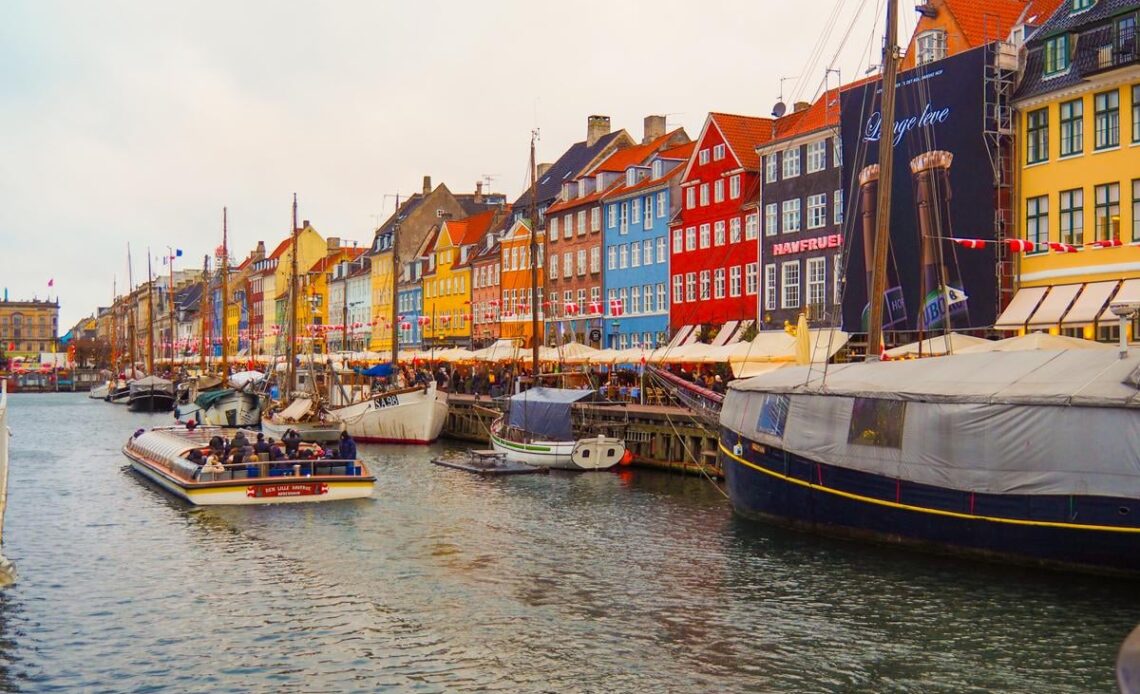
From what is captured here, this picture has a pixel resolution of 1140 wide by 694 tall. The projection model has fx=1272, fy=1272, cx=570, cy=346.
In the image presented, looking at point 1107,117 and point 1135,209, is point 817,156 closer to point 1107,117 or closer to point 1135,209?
point 1107,117

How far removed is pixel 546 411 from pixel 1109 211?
21.9 metres

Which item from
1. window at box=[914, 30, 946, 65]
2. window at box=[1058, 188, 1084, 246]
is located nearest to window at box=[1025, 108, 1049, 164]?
window at box=[1058, 188, 1084, 246]

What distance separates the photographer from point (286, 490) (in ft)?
121

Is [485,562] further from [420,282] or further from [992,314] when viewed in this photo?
[420,282]

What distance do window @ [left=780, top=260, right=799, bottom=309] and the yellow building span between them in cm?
1675

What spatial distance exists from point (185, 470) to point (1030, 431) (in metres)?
25.2

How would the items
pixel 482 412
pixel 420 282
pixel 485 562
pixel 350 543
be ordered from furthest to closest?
1. pixel 420 282
2. pixel 482 412
3. pixel 350 543
4. pixel 485 562

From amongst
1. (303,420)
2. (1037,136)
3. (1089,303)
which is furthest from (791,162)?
(303,420)

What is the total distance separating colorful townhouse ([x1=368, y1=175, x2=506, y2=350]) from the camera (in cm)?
12731

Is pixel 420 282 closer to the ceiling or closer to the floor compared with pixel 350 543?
closer to the ceiling

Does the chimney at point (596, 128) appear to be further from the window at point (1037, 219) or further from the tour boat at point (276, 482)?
the tour boat at point (276, 482)

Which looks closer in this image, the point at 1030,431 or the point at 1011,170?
the point at 1030,431

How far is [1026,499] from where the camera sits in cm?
2441

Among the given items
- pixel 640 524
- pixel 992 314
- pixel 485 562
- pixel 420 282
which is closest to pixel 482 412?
pixel 992 314
